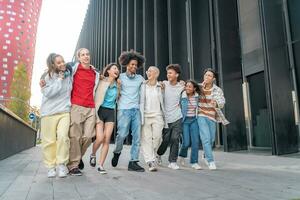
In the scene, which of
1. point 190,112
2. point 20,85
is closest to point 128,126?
point 190,112

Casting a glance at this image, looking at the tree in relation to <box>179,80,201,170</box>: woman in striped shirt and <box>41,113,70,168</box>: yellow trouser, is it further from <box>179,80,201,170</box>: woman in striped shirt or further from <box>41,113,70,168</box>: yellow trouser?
<box>41,113,70,168</box>: yellow trouser

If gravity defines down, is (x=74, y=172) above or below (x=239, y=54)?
below

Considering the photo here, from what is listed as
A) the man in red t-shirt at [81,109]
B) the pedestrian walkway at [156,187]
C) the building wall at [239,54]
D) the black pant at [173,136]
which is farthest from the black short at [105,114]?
the building wall at [239,54]

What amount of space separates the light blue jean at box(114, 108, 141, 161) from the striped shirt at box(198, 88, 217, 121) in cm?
118

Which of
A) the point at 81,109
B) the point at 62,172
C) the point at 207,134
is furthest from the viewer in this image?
the point at 207,134

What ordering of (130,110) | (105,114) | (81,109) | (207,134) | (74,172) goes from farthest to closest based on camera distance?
(207,134), (130,110), (105,114), (81,109), (74,172)

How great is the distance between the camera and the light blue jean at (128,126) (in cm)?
513

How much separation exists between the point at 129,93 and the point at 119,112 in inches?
14.8

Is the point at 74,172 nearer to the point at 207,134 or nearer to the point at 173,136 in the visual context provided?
the point at 173,136

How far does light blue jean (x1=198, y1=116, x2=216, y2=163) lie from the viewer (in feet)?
17.5

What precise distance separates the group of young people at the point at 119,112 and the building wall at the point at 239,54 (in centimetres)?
297

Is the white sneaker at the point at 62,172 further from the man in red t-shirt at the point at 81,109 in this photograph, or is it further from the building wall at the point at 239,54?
the building wall at the point at 239,54

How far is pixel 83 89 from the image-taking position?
15.4ft

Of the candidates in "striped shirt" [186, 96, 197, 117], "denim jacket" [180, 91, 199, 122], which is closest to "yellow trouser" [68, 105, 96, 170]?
"denim jacket" [180, 91, 199, 122]
